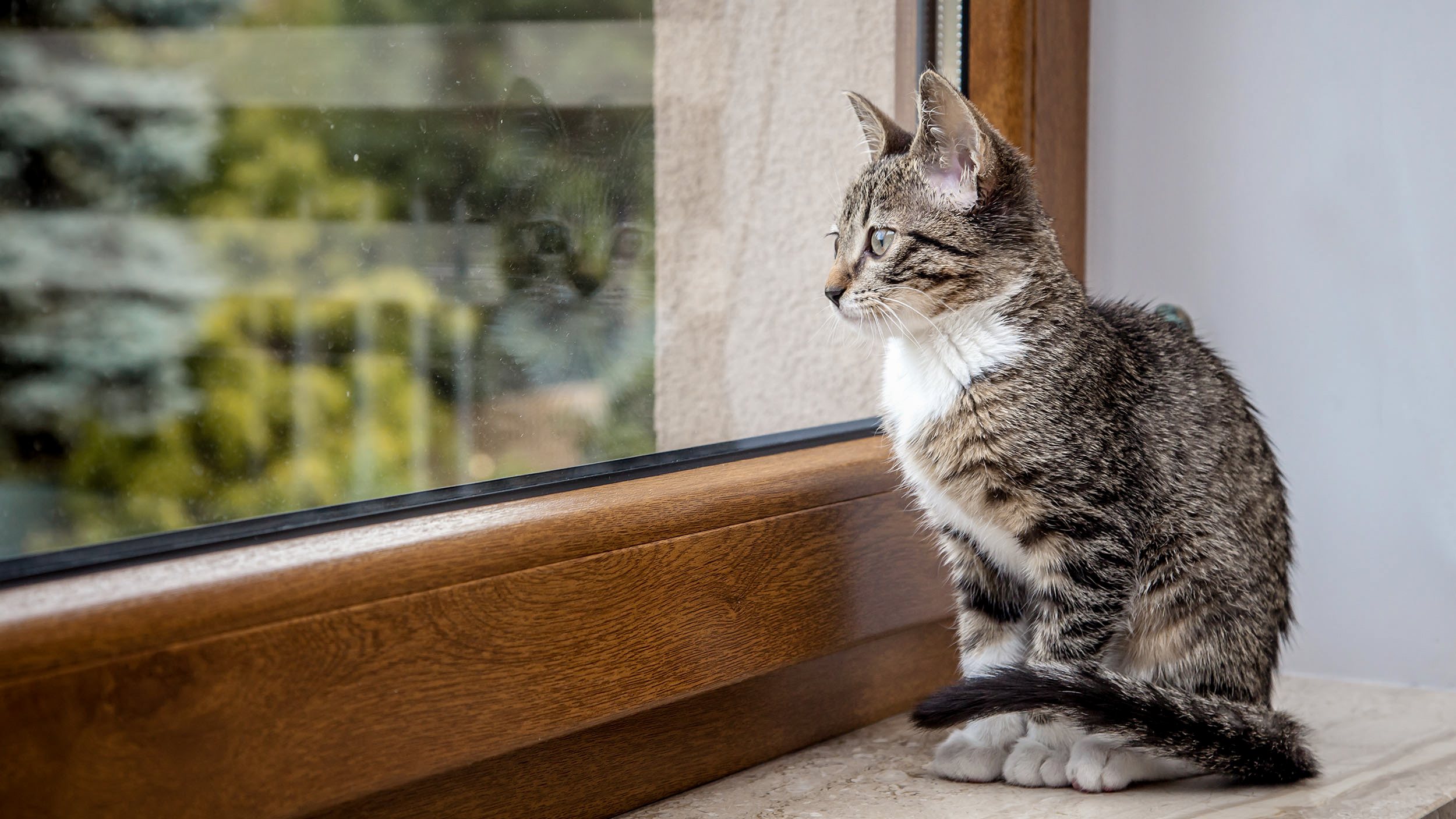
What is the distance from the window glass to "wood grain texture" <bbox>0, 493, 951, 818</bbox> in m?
0.10

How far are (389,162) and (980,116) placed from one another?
0.49 metres

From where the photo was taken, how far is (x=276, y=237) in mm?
749

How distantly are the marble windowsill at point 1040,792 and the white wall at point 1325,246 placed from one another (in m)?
0.22

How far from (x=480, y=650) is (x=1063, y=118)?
0.97 meters

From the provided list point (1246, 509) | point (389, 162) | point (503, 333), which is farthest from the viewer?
point (1246, 509)

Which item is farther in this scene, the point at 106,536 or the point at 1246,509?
the point at 1246,509

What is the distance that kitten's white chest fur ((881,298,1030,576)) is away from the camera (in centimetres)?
100

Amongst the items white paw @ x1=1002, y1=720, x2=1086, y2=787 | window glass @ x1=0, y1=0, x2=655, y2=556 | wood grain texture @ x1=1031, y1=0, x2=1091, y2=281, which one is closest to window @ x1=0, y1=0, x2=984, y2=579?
window glass @ x1=0, y1=0, x2=655, y2=556

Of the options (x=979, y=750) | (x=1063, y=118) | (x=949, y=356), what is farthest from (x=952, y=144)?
(x=979, y=750)

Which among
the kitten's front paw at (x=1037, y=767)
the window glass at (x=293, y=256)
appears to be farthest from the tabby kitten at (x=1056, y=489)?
the window glass at (x=293, y=256)

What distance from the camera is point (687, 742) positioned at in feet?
3.24

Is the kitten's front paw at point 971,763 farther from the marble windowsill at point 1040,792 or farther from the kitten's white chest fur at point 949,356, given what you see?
the kitten's white chest fur at point 949,356

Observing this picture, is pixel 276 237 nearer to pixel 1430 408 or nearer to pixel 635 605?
pixel 635 605

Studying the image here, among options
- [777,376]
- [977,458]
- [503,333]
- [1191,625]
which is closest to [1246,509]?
[1191,625]
